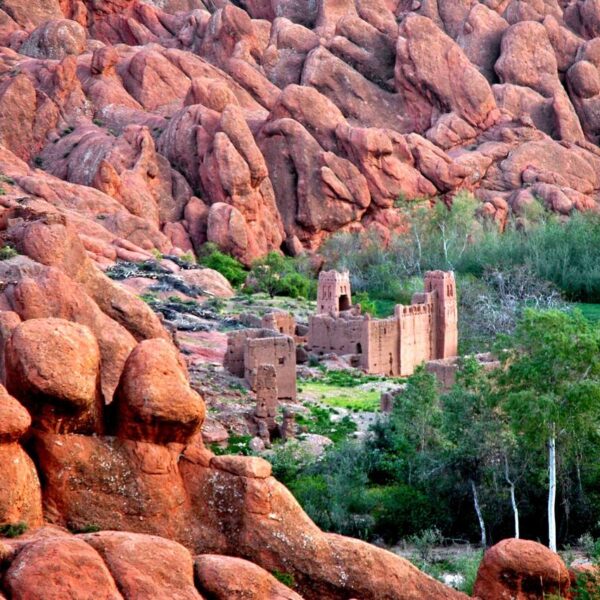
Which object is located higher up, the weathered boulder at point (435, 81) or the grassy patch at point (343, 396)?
the weathered boulder at point (435, 81)

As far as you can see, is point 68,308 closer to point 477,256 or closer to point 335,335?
point 335,335

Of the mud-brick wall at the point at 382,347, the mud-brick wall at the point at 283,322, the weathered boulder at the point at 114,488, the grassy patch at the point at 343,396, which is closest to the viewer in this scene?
the weathered boulder at the point at 114,488

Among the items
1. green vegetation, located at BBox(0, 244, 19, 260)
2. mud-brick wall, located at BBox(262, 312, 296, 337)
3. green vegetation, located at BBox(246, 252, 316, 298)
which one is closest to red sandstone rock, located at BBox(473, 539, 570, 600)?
green vegetation, located at BBox(0, 244, 19, 260)

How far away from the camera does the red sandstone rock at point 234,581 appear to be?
1575cm

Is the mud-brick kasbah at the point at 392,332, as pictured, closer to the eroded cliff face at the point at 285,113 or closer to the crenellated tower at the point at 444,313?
the crenellated tower at the point at 444,313

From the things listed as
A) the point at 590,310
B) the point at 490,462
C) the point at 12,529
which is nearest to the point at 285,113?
the point at 590,310

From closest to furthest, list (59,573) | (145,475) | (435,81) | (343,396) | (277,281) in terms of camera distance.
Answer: (59,573) < (145,475) < (343,396) < (277,281) < (435,81)

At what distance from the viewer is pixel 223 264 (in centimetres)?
7119

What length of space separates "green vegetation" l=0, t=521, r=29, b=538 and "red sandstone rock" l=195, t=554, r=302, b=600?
83.3 inches

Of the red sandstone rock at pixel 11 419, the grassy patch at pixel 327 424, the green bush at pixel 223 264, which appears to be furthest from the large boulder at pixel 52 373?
the green bush at pixel 223 264

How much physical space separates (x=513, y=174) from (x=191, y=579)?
259 ft

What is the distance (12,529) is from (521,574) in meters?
7.26

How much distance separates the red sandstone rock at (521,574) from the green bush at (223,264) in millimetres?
50892

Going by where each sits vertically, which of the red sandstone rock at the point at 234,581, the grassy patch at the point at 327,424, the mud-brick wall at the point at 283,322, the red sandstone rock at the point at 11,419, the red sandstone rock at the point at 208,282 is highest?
the red sandstone rock at the point at 208,282
